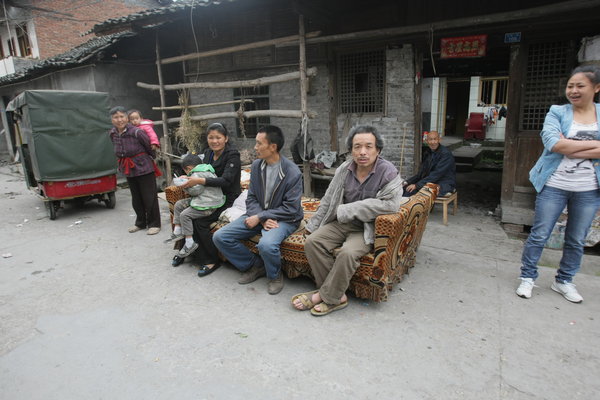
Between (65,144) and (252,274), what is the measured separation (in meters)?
4.51

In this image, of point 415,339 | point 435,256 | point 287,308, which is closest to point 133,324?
point 287,308

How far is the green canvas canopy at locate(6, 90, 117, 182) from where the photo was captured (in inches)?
235

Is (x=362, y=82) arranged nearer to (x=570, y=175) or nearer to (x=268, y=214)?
(x=268, y=214)

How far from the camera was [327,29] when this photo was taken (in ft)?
21.6

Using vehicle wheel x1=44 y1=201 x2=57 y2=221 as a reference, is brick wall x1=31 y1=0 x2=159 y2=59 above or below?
above

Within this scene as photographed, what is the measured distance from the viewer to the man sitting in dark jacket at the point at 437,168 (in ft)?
17.7

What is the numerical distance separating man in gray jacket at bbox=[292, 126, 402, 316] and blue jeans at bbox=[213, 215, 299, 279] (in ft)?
1.08

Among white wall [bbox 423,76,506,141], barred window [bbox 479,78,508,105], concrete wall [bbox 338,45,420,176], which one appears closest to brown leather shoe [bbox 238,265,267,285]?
concrete wall [bbox 338,45,420,176]

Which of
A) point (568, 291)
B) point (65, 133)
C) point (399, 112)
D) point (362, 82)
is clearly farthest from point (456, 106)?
point (65, 133)

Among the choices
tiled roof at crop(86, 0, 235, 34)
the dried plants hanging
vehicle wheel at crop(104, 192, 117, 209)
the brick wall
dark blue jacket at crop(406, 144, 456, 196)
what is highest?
the brick wall

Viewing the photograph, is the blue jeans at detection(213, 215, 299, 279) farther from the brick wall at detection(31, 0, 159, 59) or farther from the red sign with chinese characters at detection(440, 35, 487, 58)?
the brick wall at detection(31, 0, 159, 59)

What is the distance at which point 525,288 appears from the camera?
3.30m

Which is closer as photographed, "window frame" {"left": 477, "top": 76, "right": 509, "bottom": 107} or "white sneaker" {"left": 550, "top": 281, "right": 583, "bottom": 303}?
"white sneaker" {"left": 550, "top": 281, "right": 583, "bottom": 303}

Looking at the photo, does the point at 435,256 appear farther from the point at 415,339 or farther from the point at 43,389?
the point at 43,389
